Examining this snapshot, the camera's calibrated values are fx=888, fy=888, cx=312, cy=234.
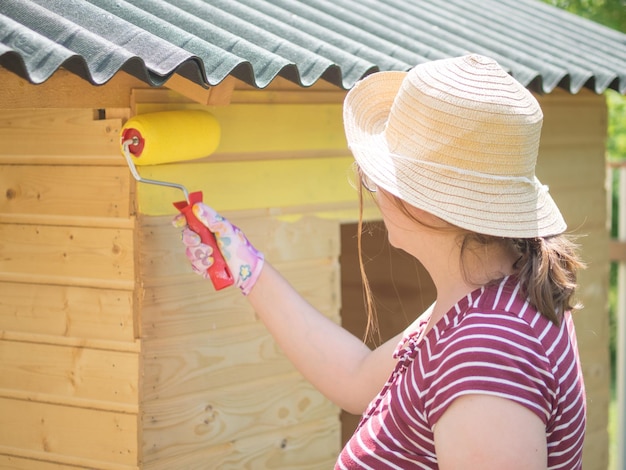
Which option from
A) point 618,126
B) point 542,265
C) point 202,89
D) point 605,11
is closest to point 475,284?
point 542,265

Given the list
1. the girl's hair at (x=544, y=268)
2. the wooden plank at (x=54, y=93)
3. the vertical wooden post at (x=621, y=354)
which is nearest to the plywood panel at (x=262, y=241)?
the wooden plank at (x=54, y=93)

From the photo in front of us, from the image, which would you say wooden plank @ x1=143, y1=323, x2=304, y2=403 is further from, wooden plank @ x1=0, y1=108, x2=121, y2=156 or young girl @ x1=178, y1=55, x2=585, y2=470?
young girl @ x1=178, y1=55, x2=585, y2=470

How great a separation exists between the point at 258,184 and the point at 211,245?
667 mm

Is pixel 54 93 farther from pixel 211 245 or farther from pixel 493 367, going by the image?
pixel 493 367

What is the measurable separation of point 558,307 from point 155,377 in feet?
4.94

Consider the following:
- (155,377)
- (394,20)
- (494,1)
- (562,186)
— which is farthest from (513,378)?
(494,1)

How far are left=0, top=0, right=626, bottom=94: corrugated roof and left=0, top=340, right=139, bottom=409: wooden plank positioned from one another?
107cm

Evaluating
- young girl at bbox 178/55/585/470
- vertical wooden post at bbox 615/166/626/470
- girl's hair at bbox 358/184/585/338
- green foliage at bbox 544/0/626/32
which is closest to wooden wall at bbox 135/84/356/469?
young girl at bbox 178/55/585/470

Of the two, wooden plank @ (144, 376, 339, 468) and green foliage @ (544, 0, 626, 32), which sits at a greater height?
green foliage @ (544, 0, 626, 32)

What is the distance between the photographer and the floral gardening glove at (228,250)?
2713 mm

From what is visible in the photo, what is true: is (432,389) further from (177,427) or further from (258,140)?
(258,140)

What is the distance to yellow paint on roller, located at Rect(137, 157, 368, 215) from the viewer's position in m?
3.01

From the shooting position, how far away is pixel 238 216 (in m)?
3.30

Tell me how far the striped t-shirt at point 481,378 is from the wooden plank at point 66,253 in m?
1.15
